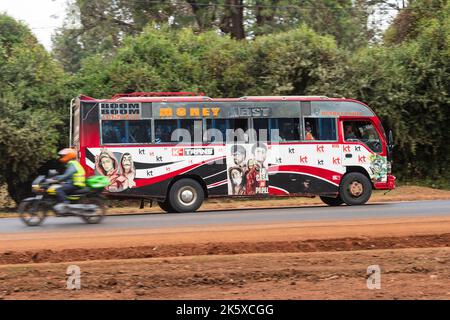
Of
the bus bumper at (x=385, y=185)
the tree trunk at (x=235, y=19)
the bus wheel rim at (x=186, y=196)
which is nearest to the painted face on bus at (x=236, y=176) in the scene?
the bus wheel rim at (x=186, y=196)

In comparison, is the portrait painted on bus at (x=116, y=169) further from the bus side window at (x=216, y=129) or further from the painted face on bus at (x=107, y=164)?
the bus side window at (x=216, y=129)

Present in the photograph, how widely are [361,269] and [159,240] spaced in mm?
4165

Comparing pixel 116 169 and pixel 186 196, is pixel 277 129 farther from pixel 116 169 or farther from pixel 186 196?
pixel 116 169

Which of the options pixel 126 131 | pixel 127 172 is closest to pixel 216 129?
pixel 126 131

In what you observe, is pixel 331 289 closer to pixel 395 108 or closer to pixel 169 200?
pixel 169 200

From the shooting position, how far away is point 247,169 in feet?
66.3

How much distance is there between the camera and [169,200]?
19656 millimetres

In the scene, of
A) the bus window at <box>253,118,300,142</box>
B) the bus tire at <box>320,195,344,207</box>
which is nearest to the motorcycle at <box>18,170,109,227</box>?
the bus window at <box>253,118,300,142</box>

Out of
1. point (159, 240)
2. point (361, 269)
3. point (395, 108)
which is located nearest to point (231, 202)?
point (395, 108)

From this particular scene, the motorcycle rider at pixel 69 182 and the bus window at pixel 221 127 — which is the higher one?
the bus window at pixel 221 127

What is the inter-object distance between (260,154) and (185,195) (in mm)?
2472

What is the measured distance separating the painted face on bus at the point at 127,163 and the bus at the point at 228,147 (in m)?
0.03

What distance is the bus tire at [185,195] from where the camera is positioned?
1958 cm

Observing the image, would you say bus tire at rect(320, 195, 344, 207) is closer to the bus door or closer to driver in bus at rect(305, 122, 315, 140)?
the bus door
